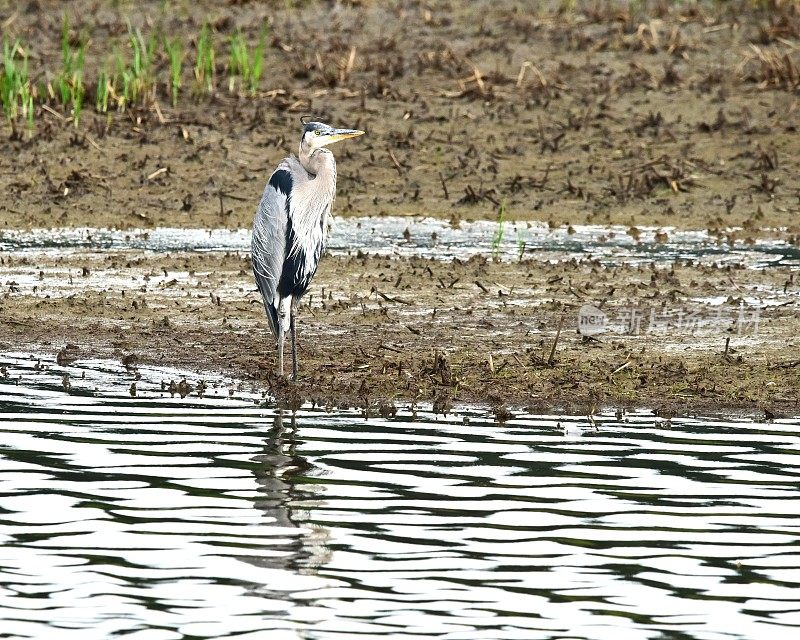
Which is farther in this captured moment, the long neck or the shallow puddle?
the shallow puddle

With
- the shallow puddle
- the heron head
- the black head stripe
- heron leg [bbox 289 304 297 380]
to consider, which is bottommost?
heron leg [bbox 289 304 297 380]

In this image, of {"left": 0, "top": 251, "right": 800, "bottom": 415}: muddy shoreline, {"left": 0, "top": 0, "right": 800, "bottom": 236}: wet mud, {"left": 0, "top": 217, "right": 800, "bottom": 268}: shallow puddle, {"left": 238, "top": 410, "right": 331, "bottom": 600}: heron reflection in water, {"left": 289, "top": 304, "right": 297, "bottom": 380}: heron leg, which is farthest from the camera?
{"left": 0, "top": 0, "right": 800, "bottom": 236}: wet mud

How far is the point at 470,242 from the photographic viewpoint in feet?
49.3

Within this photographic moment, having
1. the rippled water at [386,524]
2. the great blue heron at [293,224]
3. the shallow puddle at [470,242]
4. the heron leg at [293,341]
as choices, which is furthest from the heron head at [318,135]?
the shallow puddle at [470,242]

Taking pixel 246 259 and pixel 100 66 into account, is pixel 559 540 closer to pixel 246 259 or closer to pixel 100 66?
pixel 246 259

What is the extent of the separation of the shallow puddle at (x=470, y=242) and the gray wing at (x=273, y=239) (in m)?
3.68

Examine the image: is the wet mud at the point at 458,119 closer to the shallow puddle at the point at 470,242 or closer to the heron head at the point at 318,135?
the shallow puddle at the point at 470,242

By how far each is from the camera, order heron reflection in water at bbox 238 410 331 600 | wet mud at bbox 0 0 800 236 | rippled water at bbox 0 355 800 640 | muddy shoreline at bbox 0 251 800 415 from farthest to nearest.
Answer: wet mud at bbox 0 0 800 236
muddy shoreline at bbox 0 251 800 415
heron reflection in water at bbox 238 410 331 600
rippled water at bbox 0 355 800 640

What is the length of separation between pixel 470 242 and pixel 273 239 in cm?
458

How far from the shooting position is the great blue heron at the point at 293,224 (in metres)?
10.6

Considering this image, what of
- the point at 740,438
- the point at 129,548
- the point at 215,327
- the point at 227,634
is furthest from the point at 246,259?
the point at 227,634

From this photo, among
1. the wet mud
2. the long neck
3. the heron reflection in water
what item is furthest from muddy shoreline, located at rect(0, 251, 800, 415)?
the wet mud

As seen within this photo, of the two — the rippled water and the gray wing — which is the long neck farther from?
the rippled water

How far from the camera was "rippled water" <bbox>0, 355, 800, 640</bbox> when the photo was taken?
6.06 meters
